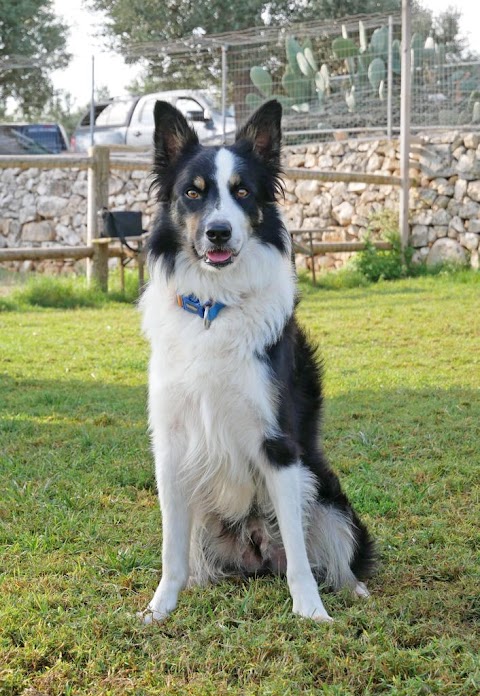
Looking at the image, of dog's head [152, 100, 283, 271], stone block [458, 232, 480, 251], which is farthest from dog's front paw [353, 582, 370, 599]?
stone block [458, 232, 480, 251]

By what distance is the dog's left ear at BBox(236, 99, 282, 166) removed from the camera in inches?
130

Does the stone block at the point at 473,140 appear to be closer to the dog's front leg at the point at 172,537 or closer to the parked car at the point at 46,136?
the parked car at the point at 46,136

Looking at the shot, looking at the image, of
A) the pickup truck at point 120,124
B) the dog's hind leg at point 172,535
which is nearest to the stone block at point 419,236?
the pickup truck at point 120,124

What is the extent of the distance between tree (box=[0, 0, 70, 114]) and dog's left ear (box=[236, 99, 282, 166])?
821 inches

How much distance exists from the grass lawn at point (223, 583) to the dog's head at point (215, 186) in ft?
4.17

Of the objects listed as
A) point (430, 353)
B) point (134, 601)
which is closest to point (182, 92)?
point (430, 353)

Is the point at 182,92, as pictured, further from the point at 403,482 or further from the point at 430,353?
the point at 403,482

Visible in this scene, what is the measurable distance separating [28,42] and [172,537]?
80.6 feet

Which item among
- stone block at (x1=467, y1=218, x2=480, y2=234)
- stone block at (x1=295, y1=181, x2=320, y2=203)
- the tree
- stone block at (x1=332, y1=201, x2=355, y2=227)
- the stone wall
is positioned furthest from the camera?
A: the tree

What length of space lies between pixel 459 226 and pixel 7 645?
11.0 meters

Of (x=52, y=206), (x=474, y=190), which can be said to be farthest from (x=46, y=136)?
(x=474, y=190)

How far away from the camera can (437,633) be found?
2773 mm

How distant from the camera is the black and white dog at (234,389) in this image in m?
2.96

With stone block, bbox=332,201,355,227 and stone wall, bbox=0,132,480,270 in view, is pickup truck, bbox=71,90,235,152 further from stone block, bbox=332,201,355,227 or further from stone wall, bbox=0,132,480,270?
stone block, bbox=332,201,355,227
